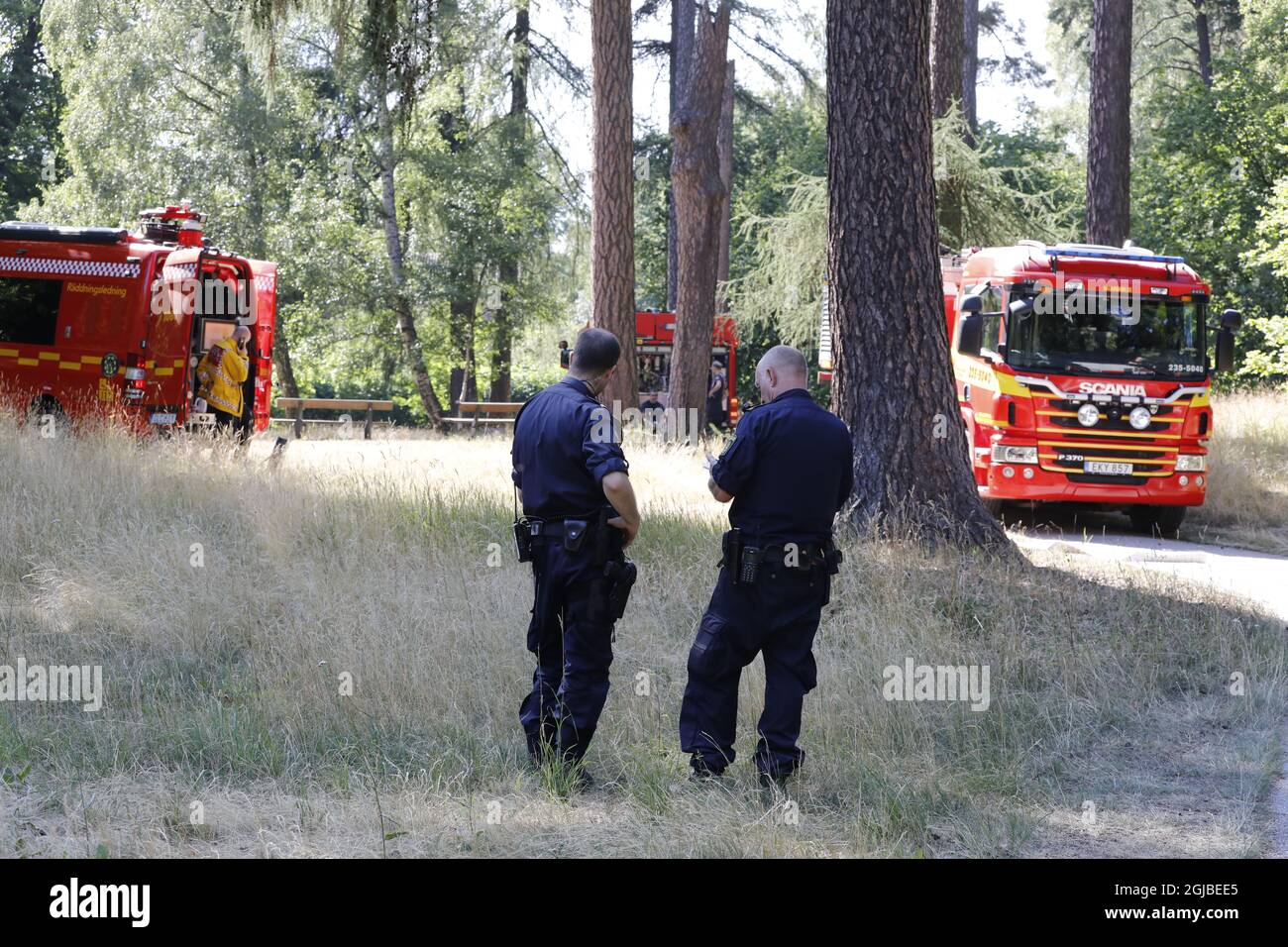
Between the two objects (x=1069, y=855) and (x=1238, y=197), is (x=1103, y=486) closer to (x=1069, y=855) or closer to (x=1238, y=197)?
(x=1069, y=855)

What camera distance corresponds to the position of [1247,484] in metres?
16.1

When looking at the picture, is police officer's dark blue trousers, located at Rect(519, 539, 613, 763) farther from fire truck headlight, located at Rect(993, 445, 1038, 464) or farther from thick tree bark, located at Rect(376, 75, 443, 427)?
thick tree bark, located at Rect(376, 75, 443, 427)

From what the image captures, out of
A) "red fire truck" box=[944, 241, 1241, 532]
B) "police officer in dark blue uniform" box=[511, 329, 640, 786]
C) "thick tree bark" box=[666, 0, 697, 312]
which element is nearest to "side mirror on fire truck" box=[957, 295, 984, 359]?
"red fire truck" box=[944, 241, 1241, 532]

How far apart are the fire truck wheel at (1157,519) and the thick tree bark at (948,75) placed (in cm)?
639

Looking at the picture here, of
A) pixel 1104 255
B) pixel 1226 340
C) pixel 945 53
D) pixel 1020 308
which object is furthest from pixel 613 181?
pixel 1226 340

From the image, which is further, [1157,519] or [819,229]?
[819,229]

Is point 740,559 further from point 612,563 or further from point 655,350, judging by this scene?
point 655,350

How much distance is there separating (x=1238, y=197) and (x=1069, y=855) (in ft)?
89.9

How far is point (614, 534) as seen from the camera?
5625 mm

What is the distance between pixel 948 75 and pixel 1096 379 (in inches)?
346

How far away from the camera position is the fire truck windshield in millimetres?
14383

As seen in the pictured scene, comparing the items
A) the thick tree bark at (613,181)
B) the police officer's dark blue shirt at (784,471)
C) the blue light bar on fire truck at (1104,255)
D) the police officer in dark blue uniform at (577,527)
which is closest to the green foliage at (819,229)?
→ the thick tree bark at (613,181)

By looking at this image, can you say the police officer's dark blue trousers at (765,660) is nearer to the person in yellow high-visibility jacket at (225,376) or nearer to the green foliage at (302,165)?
the person in yellow high-visibility jacket at (225,376)
